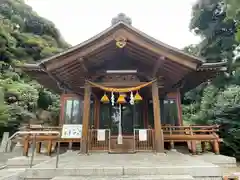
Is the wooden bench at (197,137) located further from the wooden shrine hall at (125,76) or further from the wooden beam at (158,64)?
the wooden beam at (158,64)

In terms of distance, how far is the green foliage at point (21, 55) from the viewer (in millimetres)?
15773

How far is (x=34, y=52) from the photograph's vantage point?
28.0m

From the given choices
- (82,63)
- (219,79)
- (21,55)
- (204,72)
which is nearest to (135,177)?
(82,63)

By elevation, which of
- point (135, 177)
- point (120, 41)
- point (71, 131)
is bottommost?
point (135, 177)

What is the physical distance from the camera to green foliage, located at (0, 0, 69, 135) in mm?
15773

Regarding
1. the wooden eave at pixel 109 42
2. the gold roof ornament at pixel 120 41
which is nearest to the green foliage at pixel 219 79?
the wooden eave at pixel 109 42

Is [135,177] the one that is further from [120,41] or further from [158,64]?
[120,41]

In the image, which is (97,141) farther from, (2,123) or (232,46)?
(232,46)

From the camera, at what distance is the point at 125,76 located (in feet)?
26.6

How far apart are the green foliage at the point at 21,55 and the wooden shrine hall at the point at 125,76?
7512 millimetres

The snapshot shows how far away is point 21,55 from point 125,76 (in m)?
23.3

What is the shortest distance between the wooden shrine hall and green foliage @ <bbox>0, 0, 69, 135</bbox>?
7512 mm

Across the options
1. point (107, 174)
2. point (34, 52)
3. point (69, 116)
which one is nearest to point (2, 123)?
point (69, 116)

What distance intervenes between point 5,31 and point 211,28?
2602cm
